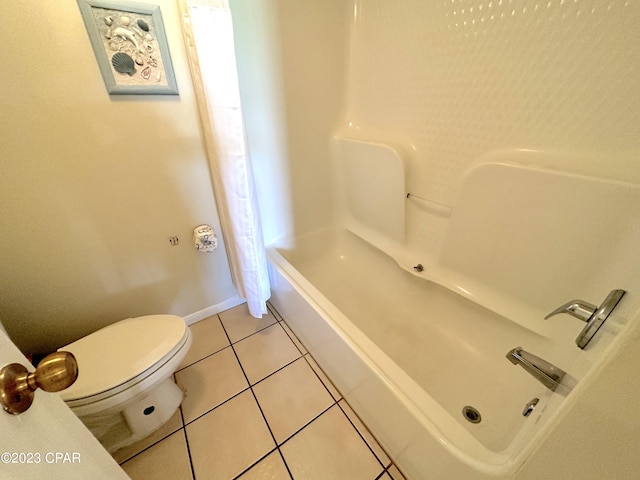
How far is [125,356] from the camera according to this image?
89cm

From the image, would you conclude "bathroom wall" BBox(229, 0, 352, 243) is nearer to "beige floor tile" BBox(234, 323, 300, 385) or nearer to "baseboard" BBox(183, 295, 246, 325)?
"baseboard" BBox(183, 295, 246, 325)

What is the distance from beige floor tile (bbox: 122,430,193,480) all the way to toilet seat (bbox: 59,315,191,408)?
0.33m

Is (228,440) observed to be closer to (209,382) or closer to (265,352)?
(209,382)

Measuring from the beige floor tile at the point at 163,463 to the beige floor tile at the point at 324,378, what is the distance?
62 cm

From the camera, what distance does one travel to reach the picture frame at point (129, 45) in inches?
32.1

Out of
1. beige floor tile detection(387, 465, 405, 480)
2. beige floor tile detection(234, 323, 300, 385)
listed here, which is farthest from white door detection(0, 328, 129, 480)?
beige floor tile detection(387, 465, 405, 480)

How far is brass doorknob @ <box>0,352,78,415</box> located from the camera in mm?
301

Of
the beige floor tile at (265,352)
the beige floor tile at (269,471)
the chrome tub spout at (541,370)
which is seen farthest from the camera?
the beige floor tile at (265,352)

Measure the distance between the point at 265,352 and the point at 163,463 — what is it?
0.57 metres

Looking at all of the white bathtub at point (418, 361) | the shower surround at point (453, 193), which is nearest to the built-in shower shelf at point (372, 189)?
the shower surround at point (453, 193)

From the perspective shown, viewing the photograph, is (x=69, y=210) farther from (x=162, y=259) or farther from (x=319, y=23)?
(x=319, y=23)

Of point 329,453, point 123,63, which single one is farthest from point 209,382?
point 123,63

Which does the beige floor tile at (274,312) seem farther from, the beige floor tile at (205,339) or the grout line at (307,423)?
the grout line at (307,423)

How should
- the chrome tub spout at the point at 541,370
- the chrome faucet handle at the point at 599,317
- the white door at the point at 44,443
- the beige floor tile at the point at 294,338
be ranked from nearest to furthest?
the white door at the point at 44,443, the chrome faucet handle at the point at 599,317, the chrome tub spout at the point at 541,370, the beige floor tile at the point at 294,338
